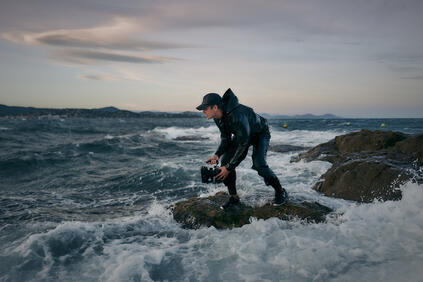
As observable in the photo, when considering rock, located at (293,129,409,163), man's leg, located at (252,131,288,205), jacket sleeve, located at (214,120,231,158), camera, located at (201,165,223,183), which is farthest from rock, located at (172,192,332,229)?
rock, located at (293,129,409,163)

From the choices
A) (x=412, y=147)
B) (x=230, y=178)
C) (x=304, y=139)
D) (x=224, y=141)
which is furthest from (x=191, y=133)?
(x=224, y=141)

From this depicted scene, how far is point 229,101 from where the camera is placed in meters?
4.29

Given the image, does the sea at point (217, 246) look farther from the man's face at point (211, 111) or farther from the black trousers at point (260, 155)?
the man's face at point (211, 111)

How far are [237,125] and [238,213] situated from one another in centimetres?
179

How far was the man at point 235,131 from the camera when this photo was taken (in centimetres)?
420

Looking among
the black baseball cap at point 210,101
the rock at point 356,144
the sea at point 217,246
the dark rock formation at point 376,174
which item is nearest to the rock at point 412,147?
the dark rock formation at point 376,174

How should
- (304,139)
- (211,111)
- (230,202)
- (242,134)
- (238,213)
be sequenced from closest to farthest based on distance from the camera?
(242,134) → (211,111) → (238,213) → (230,202) → (304,139)

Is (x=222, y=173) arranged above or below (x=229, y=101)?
below

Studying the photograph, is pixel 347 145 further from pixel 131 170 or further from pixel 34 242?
pixel 34 242

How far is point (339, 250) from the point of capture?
12.2ft

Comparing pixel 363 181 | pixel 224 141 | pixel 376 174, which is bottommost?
pixel 363 181

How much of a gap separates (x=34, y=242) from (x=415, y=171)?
8168 mm

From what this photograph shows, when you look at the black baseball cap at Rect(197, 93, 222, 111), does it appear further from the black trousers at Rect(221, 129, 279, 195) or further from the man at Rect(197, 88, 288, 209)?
the black trousers at Rect(221, 129, 279, 195)

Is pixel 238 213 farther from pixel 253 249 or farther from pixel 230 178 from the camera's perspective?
pixel 253 249
